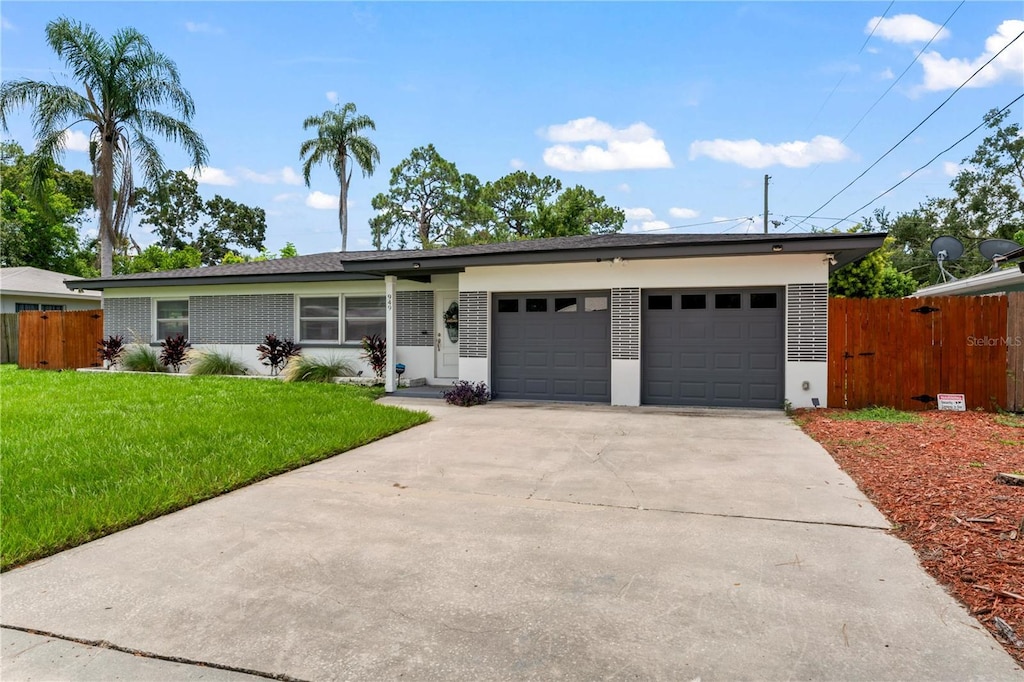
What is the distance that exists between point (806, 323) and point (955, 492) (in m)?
5.42

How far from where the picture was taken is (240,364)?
15.0 m

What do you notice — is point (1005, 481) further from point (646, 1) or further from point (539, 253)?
point (646, 1)

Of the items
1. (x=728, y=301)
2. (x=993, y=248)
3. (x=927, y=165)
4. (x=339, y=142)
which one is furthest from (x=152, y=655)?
(x=339, y=142)

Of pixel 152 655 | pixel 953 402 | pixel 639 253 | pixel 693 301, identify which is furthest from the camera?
pixel 693 301

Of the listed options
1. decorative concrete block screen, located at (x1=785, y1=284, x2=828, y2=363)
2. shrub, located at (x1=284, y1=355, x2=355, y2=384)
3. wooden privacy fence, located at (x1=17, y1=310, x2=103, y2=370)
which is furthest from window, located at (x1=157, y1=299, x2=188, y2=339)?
decorative concrete block screen, located at (x1=785, y1=284, x2=828, y2=363)

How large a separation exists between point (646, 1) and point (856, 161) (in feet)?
36.7

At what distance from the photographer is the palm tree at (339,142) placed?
27281mm

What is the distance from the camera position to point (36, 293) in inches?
876

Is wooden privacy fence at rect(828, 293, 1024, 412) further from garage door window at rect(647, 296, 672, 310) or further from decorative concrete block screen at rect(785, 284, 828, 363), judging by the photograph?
garage door window at rect(647, 296, 672, 310)

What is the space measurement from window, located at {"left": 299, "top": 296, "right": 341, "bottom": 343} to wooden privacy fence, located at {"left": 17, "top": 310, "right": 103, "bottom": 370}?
7.43 m

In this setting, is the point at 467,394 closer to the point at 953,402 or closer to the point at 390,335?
the point at 390,335

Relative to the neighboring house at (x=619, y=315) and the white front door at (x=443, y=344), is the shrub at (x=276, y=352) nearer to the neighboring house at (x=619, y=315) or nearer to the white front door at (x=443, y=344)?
the neighboring house at (x=619, y=315)

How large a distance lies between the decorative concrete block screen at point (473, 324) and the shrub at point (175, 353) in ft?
28.3

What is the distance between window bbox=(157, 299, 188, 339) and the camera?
52.6 feet
